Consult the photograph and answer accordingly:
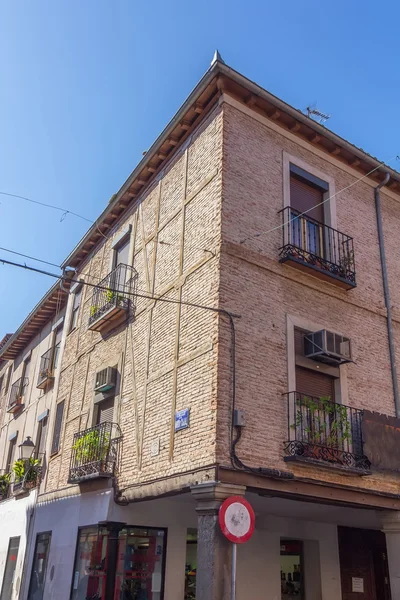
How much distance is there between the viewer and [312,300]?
35.2ft

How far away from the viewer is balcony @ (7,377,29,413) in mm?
19362

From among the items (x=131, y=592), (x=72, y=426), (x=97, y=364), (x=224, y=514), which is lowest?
(x=131, y=592)

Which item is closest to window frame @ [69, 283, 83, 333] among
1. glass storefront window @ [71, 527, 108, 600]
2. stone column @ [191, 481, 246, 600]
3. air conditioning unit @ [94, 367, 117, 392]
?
air conditioning unit @ [94, 367, 117, 392]

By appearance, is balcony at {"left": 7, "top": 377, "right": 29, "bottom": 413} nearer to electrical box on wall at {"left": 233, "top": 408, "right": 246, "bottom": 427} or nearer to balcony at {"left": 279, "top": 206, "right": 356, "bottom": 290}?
balcony at {"left": 279, "top": 206, "right": 356, "bottom": 290}

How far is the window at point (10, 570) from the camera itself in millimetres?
14703

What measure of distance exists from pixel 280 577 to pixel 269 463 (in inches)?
210

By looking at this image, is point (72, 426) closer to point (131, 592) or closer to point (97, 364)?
point (97, 364)

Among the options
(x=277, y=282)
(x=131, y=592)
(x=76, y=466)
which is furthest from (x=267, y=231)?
(x=131, y=592)

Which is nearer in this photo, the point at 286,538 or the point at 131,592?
the point at 131,592

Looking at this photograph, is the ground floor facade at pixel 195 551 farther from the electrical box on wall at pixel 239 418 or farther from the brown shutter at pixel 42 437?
the brown shutter at pixel 42 437

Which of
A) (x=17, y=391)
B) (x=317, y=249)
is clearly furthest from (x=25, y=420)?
(x=317, y=249)

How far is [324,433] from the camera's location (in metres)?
9.59

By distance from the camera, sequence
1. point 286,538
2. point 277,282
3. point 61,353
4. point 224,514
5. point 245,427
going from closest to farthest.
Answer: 1. point 224,514
2. point 245,427
3. point 277,282
4. point 286,538
5. point 61,353

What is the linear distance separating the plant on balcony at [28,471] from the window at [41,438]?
0.36 meters
